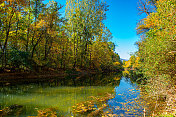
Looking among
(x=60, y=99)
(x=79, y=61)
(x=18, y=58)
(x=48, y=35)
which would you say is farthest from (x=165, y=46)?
(x=79, y=61)

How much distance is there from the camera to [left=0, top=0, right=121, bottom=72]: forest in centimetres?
1856

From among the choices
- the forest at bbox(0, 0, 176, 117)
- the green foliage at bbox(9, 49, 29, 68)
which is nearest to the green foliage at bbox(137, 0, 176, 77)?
the forest at bbox(0, 0, 176, 117)

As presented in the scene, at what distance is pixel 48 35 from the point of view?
2406 centimetres

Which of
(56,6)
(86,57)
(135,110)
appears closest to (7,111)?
(135,110)

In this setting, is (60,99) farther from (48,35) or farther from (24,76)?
(48,35)

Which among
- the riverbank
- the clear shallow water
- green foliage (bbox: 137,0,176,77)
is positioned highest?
green foliage (bbox: 137,0,176,77)

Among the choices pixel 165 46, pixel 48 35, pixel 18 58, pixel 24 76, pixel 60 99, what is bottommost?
pixel 60 99

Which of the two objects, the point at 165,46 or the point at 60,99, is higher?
the point at 165,46

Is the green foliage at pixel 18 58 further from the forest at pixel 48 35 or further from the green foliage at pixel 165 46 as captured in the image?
the green foliage at pixel 165 46

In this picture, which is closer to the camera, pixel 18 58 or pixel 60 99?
pixel 60 99

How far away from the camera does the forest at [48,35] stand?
18562mm

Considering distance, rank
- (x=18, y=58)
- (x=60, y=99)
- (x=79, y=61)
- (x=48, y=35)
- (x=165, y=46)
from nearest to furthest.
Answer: (x=165, y=46)
(x=60, y=99)
(x=18, y=58)
(x=48, y=35)
(x=79, y=61)

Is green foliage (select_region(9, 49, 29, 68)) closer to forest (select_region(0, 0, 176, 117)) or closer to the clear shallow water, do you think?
forest (select_region(0, 0, 176, 117))

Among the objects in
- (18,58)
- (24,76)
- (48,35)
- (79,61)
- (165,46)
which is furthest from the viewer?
(79,61)
